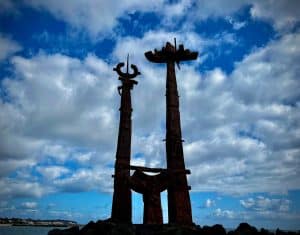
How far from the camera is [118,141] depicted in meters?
21.4

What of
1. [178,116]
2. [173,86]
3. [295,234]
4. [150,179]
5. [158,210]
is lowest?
[295,234]

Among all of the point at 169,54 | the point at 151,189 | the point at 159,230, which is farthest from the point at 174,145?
the point at 169,54

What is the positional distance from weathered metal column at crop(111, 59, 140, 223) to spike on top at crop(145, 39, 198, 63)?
2482 millimetres

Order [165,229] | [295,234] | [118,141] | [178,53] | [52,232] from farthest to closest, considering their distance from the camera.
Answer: [178,53]
[118,141]
[52,232]
[165,229]
[295,234]

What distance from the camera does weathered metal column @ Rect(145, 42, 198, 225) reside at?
803 inches

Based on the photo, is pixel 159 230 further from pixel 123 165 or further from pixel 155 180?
pixel 123 165

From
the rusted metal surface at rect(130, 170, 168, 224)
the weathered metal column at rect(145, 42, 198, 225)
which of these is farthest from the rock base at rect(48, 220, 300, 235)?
the weathered metal column at rect(145, 42, 198, 225)

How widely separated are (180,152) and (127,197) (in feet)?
13.6

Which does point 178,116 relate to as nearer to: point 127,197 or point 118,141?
point 118,141

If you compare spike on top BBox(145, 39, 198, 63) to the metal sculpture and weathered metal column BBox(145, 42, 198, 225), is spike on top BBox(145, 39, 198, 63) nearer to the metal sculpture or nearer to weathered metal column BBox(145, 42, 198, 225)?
weathered metal column BBox(145, 42, 198, 225)

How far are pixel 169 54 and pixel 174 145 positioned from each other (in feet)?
20.3

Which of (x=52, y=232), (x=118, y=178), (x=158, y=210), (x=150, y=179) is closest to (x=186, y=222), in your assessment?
(x=158, y=210)

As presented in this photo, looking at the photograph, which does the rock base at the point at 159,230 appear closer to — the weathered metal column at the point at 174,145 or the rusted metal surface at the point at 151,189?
the rusted metal surface at the point at 151,189

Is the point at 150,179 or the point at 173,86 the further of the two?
the point at 173,86
